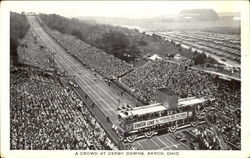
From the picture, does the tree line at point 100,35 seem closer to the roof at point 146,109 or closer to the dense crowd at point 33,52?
the dense crowd at point 33,52

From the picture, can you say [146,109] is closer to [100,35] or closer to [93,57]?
[93,57]

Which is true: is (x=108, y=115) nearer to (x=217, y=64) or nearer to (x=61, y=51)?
(x=61, y=51)

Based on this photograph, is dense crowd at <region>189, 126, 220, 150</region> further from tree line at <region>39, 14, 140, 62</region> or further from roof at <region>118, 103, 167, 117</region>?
tree line at <region>39, 14, 140, 62</region>

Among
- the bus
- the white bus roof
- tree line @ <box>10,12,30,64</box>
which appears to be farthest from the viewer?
tree line @ <box>10,12,30,64</box>

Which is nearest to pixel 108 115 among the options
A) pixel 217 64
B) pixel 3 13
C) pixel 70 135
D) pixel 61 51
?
pixel 70 135

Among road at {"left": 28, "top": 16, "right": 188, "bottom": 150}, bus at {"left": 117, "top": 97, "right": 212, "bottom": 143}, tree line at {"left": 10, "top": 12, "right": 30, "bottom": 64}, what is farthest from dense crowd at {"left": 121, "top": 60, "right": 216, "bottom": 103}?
tree line at {"left": 10, "top": 12, "right": 30, "bottom": 64}

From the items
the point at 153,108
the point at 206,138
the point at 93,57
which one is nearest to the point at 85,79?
the point at 93,57

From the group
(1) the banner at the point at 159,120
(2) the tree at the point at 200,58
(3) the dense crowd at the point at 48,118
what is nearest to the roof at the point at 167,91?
(1) the banner at the point at 159,120
